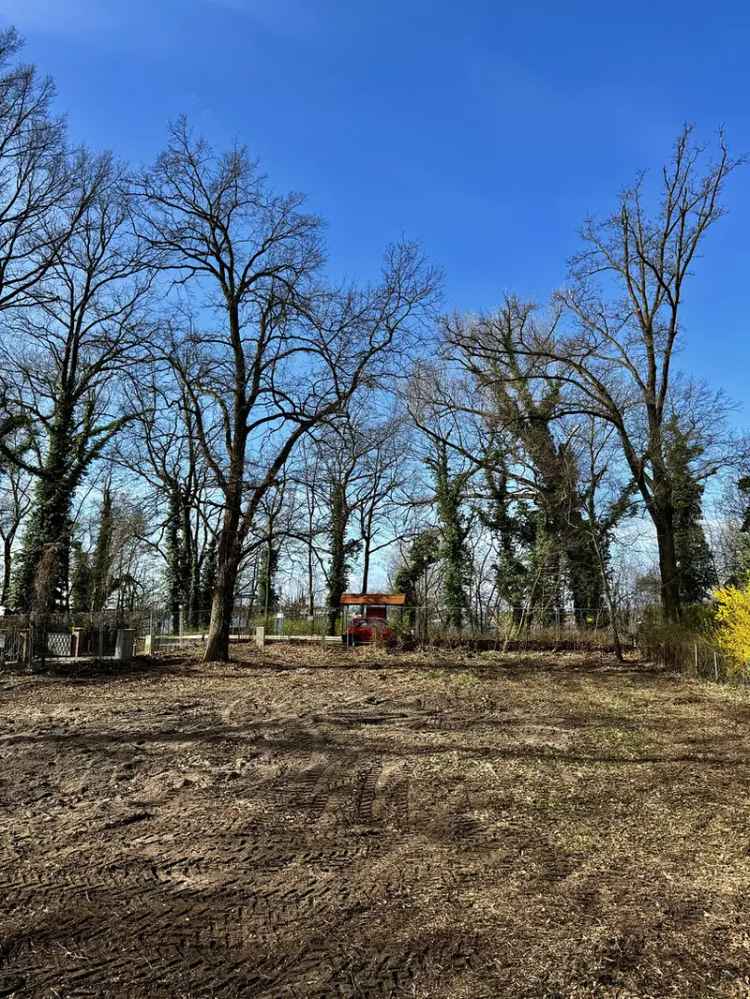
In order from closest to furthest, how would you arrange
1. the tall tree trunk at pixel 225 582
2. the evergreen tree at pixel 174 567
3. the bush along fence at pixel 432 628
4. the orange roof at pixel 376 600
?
the tall tree trunk at pixel 225 582 < the bush along fence at pixel 432 628 < the orange roof at pixel 376 600 < the evergreen tree at pixel 174 567

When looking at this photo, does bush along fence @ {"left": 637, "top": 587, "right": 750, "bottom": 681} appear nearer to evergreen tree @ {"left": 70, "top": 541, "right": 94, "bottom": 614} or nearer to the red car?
the red car

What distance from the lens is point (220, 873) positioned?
4.35m

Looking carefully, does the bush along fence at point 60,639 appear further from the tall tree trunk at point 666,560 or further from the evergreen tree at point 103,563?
the tall tree trunk at point 666,560

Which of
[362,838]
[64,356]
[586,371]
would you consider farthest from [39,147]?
[362,838]

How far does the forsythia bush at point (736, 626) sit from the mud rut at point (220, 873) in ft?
25.1

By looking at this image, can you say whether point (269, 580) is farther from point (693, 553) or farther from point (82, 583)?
point (693, 553)

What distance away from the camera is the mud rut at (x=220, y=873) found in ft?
10.5

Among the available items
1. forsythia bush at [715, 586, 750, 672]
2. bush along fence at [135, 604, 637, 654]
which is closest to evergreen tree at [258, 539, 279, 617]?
bush along fence at [135, 604, 637, 654]

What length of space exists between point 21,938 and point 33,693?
10.4 meters

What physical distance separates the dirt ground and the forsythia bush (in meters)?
2.78

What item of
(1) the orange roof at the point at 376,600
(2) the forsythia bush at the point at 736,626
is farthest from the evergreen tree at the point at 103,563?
(2) the forsythia bush at the point at 736,626

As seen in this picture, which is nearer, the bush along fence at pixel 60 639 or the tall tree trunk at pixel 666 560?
the bush along fence at pixel 60 639

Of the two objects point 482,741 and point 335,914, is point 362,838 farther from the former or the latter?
point 482,741

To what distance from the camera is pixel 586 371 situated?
71.8ft
